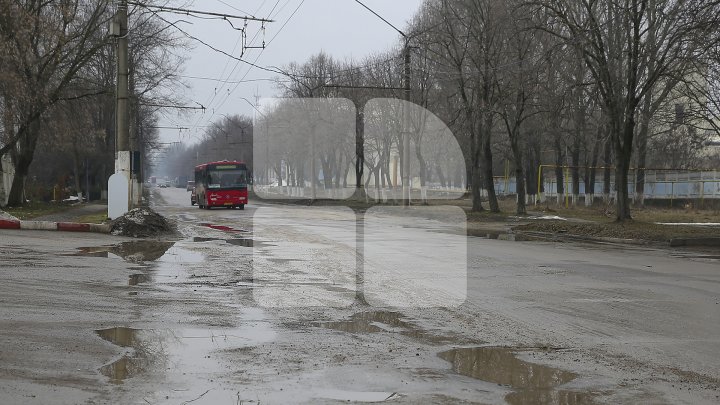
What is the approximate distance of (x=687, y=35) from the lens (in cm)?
2338

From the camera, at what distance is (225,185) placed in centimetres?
4897

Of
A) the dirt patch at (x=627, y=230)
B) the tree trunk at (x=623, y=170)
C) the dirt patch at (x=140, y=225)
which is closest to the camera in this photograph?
the dirt patch at (x=140, y=225)

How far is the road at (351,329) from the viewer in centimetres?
603

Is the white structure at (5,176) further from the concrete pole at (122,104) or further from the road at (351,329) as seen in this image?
the road at (351,329)

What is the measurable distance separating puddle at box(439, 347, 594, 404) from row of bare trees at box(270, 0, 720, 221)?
16.6 m

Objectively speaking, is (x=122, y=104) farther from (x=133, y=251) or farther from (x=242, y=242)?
(x=133, y=251)

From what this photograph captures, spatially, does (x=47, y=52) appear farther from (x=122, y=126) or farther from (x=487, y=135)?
(x=487, y=135)

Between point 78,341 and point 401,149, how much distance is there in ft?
159

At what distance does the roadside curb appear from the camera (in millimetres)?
21953

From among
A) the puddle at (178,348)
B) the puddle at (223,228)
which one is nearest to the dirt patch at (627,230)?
the puddle at (223,228)

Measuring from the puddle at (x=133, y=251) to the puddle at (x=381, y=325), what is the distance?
7.48m

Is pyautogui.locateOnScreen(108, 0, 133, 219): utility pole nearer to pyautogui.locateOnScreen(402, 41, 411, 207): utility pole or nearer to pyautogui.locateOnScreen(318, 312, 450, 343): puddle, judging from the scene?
pyautogui.locateOnScreen(402, 41, 411, 207): utility pole

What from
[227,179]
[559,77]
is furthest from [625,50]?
[227,179]

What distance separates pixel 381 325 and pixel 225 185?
135 feet
